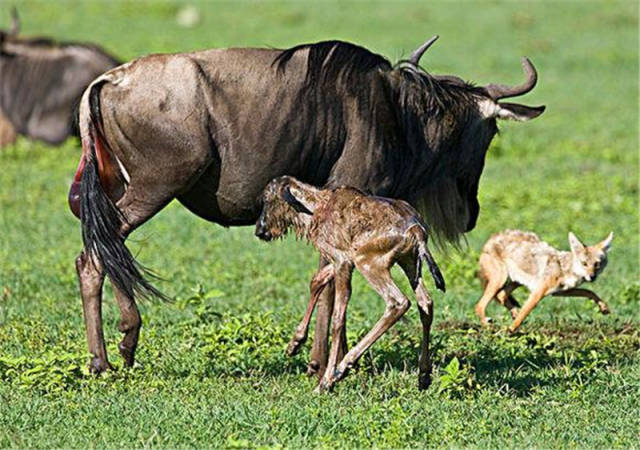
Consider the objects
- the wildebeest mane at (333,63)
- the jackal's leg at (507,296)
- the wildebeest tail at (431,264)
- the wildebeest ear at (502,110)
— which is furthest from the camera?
the jackal's leg at (507,296)

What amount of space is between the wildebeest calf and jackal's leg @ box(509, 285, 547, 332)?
1.88 metres

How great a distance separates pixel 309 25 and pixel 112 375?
21.5 metres

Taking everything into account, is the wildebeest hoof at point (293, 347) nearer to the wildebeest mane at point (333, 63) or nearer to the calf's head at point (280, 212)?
the calf's head at point (280, 212)

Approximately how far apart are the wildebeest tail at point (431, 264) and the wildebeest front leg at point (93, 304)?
1.92 m

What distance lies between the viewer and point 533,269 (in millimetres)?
9117

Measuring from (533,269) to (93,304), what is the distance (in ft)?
11.0

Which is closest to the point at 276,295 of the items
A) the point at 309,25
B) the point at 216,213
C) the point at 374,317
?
the point at 374,317

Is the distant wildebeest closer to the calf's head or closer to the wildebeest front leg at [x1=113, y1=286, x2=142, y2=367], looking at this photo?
the wildebeest front leg at [x1=113, y1=286, x2=142, y2=367]

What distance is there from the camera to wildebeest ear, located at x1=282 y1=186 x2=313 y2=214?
7137 mm

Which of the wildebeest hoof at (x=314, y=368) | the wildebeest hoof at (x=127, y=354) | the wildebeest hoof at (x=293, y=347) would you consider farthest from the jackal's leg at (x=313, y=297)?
the wildebeest hoof at (x=127, y=354)

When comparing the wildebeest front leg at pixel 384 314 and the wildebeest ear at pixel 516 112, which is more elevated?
the wildebeest ear at pixel 516 112

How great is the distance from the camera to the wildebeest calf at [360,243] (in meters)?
6.72

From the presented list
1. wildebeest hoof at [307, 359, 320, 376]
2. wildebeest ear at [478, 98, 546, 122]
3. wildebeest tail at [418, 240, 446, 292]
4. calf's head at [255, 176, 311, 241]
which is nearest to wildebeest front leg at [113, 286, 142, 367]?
calf's head at [255, 176, 311, 241]

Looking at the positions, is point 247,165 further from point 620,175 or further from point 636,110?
point 636,110
